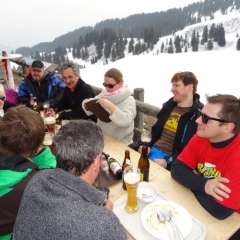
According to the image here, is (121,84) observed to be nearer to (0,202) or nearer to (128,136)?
(128,136)

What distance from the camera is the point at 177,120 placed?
2.88 m

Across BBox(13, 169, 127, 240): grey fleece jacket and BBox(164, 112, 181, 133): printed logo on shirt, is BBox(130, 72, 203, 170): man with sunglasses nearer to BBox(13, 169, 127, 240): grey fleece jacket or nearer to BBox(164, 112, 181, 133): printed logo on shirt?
BBox(164, 112, 181, 133): printed logo on shirt

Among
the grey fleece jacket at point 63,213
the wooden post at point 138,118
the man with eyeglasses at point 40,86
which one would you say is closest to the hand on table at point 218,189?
the grey fleece jacket at point 63,213

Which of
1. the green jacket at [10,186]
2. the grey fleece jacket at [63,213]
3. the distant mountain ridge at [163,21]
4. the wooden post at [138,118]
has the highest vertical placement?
the distant mountain ridge at [163,21]

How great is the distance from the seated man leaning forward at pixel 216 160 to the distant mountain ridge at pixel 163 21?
118689 millimetres

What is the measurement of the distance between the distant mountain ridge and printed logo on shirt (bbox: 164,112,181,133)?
118m

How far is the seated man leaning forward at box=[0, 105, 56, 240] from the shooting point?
133 centimetres

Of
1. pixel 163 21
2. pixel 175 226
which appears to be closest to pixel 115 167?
pixel 175 226

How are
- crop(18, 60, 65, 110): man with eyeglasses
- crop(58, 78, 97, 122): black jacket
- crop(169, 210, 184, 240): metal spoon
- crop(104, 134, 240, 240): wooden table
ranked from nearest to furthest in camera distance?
crop(169, 210, 184, 240): metal spoon, crop(104, 134, 240, 240): wooden table, crop(58, 78, 97, 122): black jacket, crop(18, 60, 65, 110): man with eyeglasses

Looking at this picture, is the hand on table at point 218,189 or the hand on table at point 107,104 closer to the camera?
the hand on table at point 218,189

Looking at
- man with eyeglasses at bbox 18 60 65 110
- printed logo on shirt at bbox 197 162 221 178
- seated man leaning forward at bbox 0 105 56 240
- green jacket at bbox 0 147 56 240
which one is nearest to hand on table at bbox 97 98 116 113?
seated man leaning forward at bbox 0 105 56 240

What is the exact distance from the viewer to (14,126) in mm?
1645

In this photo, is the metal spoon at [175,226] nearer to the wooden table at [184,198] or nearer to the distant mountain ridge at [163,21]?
the wooden table at [184,198]

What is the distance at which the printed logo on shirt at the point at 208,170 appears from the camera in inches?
72.7
